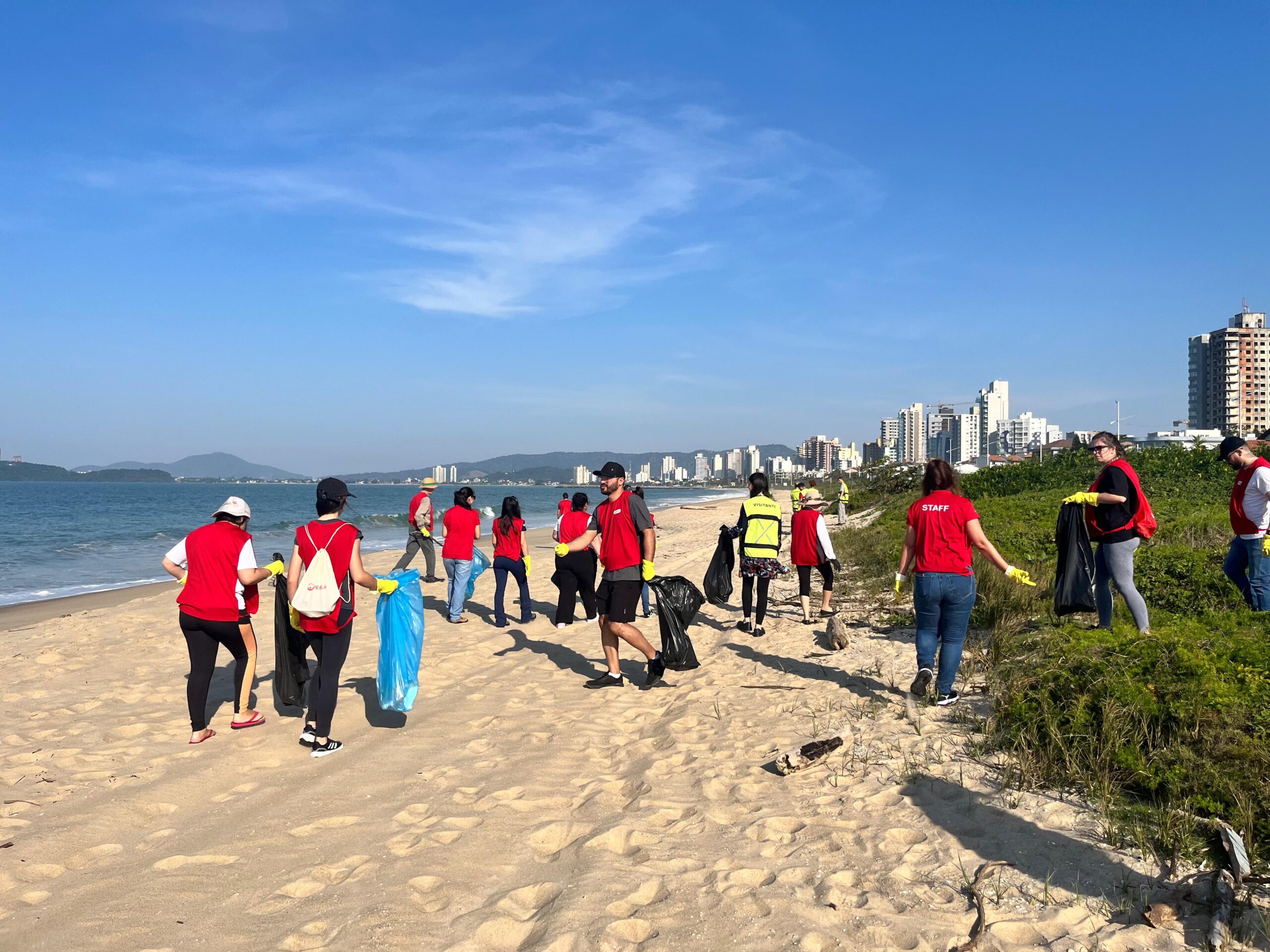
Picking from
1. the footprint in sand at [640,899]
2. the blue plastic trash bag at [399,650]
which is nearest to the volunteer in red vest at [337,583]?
the blue plastic trash bag at [399,650]

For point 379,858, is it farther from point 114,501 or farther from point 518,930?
point 114,501

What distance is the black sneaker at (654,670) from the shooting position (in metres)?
6.61

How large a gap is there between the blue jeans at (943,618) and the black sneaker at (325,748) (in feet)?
13.2

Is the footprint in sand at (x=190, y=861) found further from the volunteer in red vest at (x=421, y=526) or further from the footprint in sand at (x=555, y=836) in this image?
the volunteer in red vest at (x=421, y=526)

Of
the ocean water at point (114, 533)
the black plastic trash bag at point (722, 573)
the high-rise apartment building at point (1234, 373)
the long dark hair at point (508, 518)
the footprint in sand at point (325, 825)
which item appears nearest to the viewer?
the footprint in sand at point (325, 825)

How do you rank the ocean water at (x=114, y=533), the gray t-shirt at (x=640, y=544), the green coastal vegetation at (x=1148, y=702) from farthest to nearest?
the ocean water at (x=114, y=533), the gray t-shirt at (x=640, y=544), the green coastal vegetation at (x=1148, y=702)

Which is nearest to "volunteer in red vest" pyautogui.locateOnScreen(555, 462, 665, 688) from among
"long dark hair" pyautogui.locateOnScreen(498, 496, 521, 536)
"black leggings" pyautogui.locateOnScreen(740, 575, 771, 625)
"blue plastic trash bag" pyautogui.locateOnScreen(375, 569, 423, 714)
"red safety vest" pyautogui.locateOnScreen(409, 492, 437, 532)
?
"blue plastic trash bag" pyautogui.locateOnScreen(375, 569, 423, 714)

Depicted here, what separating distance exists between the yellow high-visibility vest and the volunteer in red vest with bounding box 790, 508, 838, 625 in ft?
0.79

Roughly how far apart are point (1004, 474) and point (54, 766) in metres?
24.8

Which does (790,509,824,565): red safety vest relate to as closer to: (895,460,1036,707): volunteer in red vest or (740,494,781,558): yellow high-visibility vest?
(740,494,781,558): yellow high-visibility vest

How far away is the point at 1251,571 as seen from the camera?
20.3ft

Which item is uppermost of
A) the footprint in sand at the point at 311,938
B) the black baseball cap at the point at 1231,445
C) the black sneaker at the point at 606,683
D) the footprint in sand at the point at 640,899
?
the black baseball cap at the point at 1231,445

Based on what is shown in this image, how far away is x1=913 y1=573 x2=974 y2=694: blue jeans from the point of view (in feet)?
17.3

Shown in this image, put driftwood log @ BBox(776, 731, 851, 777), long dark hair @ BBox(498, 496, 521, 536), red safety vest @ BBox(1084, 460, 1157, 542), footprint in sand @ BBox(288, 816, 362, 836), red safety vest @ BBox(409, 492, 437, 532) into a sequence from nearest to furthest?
footprint in sand @ BBox(288, 816, 362, 836) < driftwood log @ BBox(776, 731, 851, 777) < red safety vest @ BBox(1084, 460, 1157, 542) < long dark hair @ BBox(498, 496, 521, 536) < red safety vest @ BBox(409, 492, 437, 532)
